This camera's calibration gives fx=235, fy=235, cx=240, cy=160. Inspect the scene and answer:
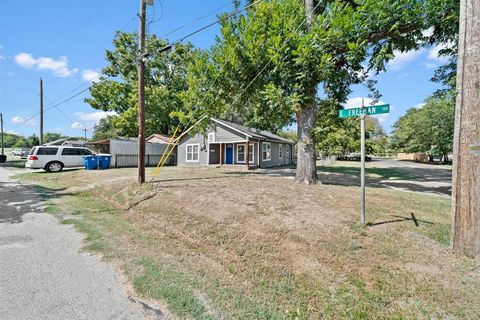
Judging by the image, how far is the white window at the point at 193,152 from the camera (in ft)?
71.2

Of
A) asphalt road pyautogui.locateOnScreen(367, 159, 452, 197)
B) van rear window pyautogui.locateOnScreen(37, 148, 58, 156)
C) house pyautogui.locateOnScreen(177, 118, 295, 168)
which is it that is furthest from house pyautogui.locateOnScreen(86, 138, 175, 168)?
asphalt road pyautogui.locateOnScreen(367, 159, 452, 197)

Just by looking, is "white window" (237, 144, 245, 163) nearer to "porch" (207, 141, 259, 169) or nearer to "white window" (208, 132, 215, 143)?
"porch" (207, 141, 259, 169)

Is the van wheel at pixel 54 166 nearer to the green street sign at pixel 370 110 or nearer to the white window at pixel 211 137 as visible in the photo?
the white window at pixel 211 137

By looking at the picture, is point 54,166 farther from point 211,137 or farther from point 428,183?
point 428,183

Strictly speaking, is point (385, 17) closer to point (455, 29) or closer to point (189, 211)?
point (455, 29)

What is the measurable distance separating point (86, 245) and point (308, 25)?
981cm

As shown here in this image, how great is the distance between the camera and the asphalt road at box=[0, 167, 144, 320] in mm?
2465

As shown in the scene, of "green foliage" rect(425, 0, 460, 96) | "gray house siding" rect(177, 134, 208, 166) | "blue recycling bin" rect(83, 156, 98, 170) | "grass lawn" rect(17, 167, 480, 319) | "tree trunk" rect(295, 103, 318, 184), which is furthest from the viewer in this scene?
"gray house siding" rect(177, 134, 208, 166)

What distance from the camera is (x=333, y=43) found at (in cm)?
804

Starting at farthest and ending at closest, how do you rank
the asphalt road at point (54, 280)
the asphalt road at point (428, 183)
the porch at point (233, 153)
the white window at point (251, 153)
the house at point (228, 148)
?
the white window at point (251, 153) < the porch at point (233, 153) < the house at point (228, 148) < the asphalt road at point (428, 183) < the asphalt road at point (54, 280)

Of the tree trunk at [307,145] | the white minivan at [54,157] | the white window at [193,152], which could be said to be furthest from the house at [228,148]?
the tree trunk at [307,145]

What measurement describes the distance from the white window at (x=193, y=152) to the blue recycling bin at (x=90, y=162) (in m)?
7.49

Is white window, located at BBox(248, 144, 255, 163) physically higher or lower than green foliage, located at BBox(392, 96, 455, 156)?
lower

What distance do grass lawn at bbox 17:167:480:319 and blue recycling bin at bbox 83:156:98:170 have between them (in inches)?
466
